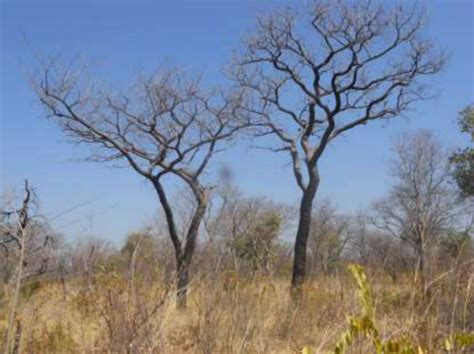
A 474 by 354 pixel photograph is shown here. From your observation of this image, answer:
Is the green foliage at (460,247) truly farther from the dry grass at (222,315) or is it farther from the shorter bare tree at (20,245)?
the shorter bare tree at (20,245)

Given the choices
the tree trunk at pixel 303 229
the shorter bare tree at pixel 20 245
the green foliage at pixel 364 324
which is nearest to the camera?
the green foliage at pixel 364 324

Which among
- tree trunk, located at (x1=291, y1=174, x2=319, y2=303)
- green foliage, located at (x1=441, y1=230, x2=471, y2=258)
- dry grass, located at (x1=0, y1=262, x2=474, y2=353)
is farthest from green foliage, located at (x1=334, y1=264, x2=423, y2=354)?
tree trunk, located at (x1=291, y1=174, x2=319, y2=303)

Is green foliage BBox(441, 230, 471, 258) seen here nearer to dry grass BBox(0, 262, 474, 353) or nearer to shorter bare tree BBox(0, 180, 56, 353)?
dry grass BBox(0, 262, 474, 353)

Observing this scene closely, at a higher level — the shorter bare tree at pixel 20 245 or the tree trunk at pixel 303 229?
the tree trunk at pixel 303 229

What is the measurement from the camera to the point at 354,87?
1263 cm

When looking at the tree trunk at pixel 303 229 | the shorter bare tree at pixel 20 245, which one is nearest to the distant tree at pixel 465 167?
the tree trunk at pixel 303 229

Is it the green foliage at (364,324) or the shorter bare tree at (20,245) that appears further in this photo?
the shorter bare tree at (20,245)

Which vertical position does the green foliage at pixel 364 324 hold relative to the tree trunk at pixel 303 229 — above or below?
below

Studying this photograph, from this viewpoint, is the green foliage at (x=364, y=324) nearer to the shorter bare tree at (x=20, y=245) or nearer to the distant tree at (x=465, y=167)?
the shorter bare tree at (x=20, y=245)

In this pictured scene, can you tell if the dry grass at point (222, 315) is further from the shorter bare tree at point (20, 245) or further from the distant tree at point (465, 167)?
the distant tree at point (465, 167)

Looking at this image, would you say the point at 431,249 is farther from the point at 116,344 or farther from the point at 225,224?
the point at 116,344

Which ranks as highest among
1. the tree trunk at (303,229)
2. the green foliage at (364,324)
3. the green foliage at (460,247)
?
the tree trunk at (303,229)

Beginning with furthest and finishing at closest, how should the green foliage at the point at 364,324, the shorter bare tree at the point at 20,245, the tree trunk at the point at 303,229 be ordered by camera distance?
the tree trunk at the point at 303,229, the shorter bare tree at the point at 20,245, the green foliage at the point at 364,324

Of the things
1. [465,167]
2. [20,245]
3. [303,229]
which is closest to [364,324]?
[20,245]
